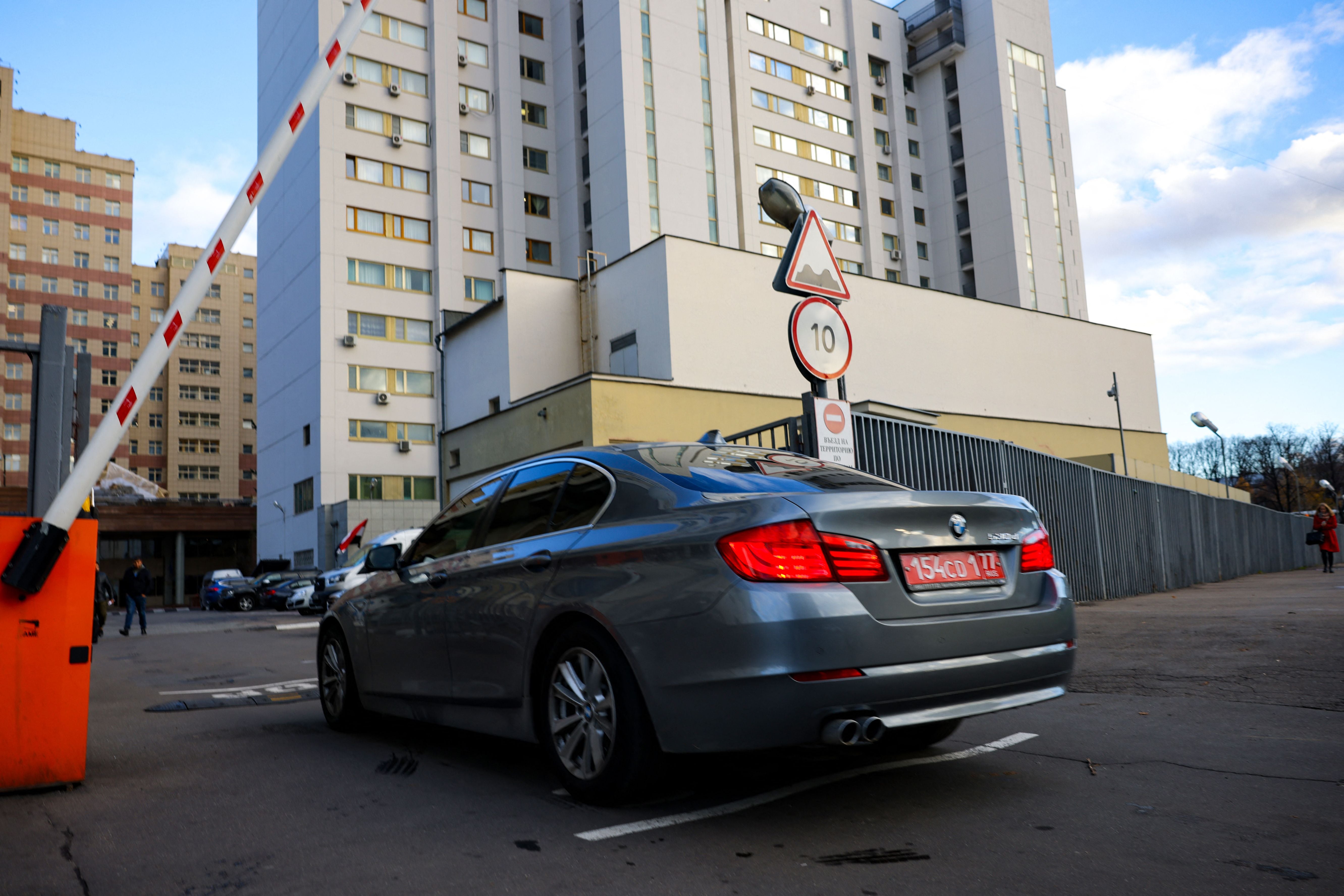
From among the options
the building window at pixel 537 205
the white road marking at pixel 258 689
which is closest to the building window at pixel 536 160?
the building window at pixel 537 205

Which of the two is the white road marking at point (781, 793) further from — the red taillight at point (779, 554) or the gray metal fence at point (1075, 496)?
the gray metal fence at point (1075, 496)

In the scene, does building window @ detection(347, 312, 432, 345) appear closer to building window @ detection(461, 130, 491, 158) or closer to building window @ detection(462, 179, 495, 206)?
building window @ detection(462, 179, 495, 206)

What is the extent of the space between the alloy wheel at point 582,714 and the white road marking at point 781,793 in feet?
1.00

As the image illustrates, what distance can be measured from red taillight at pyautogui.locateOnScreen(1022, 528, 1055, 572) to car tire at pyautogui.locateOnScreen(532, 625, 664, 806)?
64.6 inches

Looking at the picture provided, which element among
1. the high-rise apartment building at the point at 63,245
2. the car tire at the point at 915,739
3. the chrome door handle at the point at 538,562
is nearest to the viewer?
the chrome door handle at the point at 538,562

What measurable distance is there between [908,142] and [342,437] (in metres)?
40.2

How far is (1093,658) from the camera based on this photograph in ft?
25.3

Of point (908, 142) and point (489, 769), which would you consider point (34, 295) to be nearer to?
point (908, 142)

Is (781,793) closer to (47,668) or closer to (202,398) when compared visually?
(47,668)

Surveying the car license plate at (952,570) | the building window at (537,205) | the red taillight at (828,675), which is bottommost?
the red taillight at (828,675)

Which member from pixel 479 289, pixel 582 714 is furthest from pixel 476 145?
pixel 582 714

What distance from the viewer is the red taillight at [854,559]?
342 cm

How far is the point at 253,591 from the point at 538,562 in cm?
4102

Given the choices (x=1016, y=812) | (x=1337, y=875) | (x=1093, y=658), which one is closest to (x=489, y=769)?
(x=1016, y=812)
